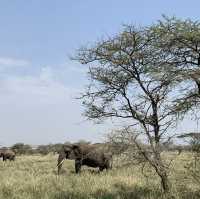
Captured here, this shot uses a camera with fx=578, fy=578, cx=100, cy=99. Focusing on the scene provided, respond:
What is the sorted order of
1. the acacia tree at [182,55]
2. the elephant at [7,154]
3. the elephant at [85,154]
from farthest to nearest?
the elephant at [7,154], the elephant at [85,154], the acacia tree at [182,55]

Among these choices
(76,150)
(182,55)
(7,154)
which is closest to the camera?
(182,55)

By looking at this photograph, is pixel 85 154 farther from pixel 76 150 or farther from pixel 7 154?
pixel 7 154

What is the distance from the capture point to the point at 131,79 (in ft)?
54.1

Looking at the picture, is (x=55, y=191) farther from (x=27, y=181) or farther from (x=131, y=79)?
(x=131, y=79)

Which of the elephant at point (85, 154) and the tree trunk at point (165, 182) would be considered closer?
the tree trunk at point (165, 182)

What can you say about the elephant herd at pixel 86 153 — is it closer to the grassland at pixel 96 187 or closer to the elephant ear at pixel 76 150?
the elephant ear at pixel 76 150

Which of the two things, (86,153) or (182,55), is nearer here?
(182,55)

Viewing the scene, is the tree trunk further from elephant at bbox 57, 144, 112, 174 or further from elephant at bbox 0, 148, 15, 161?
elephant at bbox 0, 148, 15, 161

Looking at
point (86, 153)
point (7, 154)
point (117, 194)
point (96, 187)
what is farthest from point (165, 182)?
point (7, 154)

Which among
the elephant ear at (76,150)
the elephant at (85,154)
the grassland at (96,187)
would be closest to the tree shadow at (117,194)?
the grassland at (96,187)

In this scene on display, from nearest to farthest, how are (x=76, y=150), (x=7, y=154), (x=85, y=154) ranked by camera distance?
(x=85, y=154) < (x=76, y=150) < (x=7, y=154)

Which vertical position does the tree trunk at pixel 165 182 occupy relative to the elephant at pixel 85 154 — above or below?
below

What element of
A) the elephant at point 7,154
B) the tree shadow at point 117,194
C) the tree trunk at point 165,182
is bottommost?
the tree shadow at point 117,194

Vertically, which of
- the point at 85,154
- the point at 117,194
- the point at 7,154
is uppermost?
the point at 7,154
